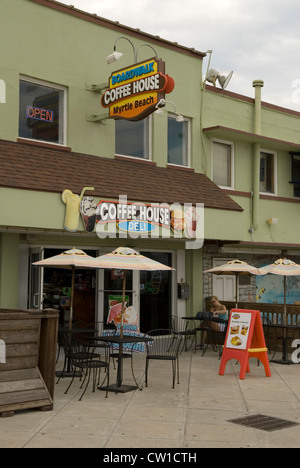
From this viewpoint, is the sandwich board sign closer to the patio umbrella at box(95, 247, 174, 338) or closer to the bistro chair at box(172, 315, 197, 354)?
the patio umbrella at box(95, 247, 174, 338)

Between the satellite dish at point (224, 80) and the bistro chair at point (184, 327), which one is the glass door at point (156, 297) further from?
the satellite dish at point (224, 80)

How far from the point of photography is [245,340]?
11531 millimetres

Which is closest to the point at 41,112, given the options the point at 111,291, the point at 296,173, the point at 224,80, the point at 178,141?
the point at 178,141

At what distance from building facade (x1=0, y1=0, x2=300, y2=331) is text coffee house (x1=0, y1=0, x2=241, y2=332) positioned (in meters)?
0.03

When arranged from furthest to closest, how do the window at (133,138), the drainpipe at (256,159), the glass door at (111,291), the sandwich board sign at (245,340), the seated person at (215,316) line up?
the drainpipe at (256,159) < the seated person at (215,316) < the window at (133,138) < the glass door at (111,291) < the sandwich board sign at (245,340)

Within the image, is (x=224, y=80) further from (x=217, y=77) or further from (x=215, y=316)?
(x=215, y=316)

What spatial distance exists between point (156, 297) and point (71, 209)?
465 centimetres

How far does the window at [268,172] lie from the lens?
18391mm

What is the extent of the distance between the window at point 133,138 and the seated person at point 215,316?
4156mm

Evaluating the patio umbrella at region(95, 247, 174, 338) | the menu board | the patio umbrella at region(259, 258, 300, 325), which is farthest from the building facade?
the menu board

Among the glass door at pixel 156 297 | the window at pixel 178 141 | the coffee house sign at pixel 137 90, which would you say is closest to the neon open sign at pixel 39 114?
the coffee house sign at pixel 137 90

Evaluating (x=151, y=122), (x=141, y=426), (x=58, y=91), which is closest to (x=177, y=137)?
(x=151, y=122)

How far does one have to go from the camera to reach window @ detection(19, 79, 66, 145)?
13.1 metres
